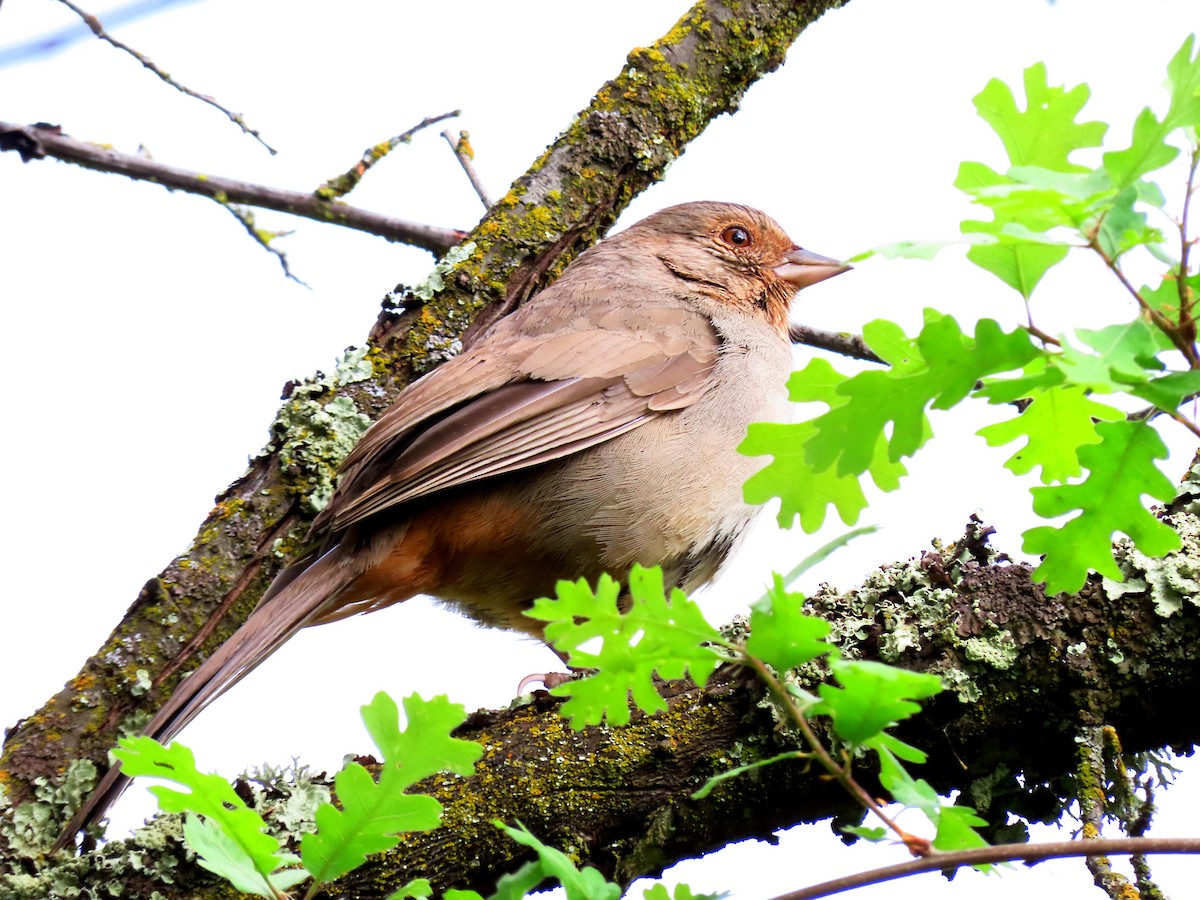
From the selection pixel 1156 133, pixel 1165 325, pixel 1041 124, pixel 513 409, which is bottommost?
pixel 1165 325

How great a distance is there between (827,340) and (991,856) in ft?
13.2

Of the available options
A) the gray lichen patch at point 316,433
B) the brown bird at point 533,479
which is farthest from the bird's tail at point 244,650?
the gray lichen patch at point 316,433

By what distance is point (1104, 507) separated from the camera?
75.9 inches

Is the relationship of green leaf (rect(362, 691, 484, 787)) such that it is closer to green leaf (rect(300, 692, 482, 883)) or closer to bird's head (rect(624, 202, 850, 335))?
green leaf (rect(300, 692, 482, 883))

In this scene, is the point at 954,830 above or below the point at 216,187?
below

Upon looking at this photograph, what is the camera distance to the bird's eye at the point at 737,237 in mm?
5656

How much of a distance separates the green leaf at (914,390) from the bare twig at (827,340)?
3.62 meters

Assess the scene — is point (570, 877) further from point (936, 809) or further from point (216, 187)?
point (216, 187)

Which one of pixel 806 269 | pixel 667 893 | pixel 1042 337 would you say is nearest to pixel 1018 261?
pixel 1042 337

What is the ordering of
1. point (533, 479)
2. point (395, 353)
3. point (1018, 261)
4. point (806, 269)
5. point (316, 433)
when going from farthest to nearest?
point (806, 269), point (395, 353), point (316, 433), point (533, 479), point (1018, 261)

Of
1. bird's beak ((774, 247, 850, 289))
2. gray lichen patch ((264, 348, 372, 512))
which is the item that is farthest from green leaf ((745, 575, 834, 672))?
bird's beak ((774, 247, 850, 289))

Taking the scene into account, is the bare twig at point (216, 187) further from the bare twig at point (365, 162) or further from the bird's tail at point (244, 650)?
the bird's tail at point (244, 650)

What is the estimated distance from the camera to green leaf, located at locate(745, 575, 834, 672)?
1628 mm

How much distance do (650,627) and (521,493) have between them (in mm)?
2700
